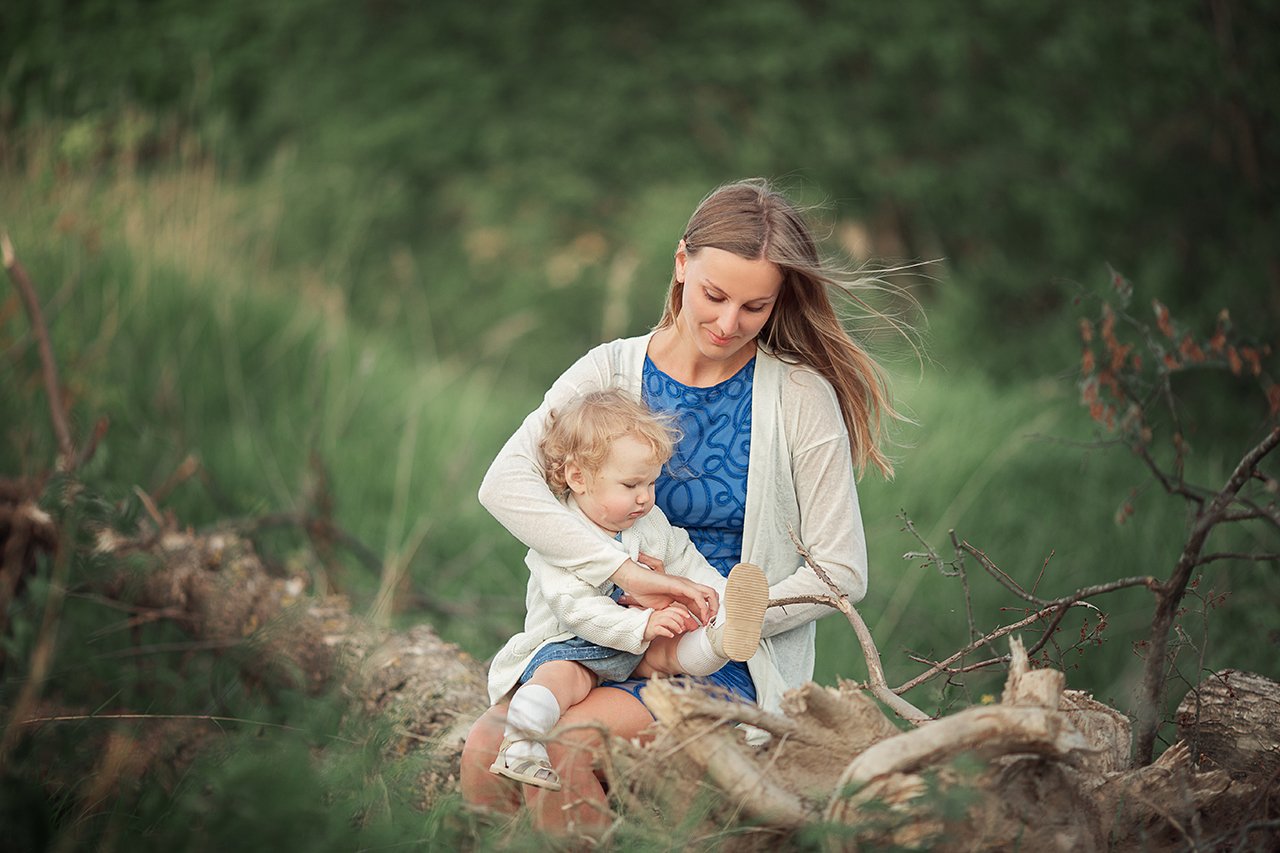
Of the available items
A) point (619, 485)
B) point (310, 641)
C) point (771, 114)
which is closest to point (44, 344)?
point (310, 641)

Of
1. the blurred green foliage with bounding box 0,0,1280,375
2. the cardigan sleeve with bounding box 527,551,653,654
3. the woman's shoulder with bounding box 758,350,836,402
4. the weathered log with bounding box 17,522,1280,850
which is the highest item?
the blurred green foliage with bounding box 0,0,1280,375

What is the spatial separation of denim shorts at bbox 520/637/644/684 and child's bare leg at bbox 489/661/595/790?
0.05 m

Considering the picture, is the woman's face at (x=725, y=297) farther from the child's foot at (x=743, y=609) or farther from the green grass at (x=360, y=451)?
the green grass at (x=360, y=451)

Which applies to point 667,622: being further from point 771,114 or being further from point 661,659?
point 771,114

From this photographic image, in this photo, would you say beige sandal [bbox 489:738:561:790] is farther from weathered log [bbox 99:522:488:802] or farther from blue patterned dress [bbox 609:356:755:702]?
blue patterned dress [bbox 609:356:755:702]

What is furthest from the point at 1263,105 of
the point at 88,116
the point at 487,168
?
the point at 88,116

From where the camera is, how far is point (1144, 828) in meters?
2.24

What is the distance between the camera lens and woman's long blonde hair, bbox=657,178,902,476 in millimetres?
2537

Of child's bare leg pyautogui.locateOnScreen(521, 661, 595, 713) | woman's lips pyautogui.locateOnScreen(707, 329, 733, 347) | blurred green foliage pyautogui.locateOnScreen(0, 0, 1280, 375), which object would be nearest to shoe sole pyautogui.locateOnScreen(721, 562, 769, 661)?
child's bare leg pyautogui.locateOnScreen(521, 661, 595, 713)

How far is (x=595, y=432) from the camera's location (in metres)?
2.49

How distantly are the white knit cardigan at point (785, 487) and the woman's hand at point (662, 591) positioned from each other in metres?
0.19

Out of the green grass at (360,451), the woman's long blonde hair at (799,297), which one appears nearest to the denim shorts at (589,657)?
the woman's long blonde hair at (799,297)

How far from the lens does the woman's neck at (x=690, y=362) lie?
2750 millimetres

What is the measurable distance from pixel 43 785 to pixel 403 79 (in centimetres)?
923
